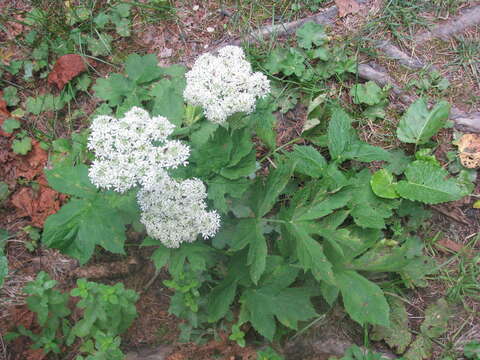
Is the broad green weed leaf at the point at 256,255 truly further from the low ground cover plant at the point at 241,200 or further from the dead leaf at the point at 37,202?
the dead leaf at the point at 37,202

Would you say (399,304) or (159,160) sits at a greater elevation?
(159,160)

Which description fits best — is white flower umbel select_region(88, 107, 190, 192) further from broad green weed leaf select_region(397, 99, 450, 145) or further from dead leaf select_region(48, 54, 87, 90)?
broad green weed leaf select_region(397, 99, 450, 145)

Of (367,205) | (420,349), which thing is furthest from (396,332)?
(367,205)

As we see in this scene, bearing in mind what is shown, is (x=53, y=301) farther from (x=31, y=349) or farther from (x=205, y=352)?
(x=205, y=352)

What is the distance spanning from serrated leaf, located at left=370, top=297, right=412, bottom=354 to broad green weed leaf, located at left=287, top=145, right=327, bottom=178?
132cm

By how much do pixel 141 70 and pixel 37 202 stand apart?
1559 millimetres

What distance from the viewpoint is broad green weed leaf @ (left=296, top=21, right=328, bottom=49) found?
419cm

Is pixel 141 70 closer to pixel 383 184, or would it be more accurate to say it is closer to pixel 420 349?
pixel 383 184

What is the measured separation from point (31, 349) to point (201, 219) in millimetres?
1764

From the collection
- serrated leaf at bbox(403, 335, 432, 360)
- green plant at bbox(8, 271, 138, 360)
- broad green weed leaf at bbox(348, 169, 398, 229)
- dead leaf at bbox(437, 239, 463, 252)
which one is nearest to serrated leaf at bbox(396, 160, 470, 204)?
broad green weed leaf at bbox(348, 169, 398, 229)

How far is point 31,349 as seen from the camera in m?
3.31

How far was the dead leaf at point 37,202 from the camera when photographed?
3.89 meters

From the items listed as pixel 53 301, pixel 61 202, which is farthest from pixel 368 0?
pixel 53 301

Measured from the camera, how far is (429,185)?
3633 mm
